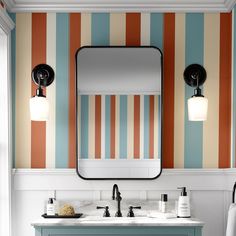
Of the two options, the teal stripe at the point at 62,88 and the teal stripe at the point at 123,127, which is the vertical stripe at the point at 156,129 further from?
the teal stripe at the point at 62,88

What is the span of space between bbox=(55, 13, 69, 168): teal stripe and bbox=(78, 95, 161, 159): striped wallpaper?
0.39 ft

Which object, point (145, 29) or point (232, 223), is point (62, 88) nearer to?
point (145, 29)

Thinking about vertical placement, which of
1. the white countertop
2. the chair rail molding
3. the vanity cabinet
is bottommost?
the vanity cabinet

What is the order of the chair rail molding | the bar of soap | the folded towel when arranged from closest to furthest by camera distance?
the folded towel
the bar of soap
the chair rail molding

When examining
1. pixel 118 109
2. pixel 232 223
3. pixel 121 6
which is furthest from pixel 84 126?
pixel 232 223

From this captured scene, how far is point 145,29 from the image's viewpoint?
13.3 feet

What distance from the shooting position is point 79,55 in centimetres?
398

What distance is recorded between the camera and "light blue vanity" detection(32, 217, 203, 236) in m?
3.48

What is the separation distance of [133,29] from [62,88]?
700mm

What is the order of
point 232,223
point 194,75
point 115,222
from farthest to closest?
point 194,75 → point 115,222 → point 232,223

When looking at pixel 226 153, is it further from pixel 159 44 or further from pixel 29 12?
pixel 29 12

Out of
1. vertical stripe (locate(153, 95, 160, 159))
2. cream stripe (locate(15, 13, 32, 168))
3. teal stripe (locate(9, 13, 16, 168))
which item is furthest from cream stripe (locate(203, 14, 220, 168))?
teal stripe (locate(9, 13, 16, 168))

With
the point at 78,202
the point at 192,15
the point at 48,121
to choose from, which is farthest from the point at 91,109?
the point at 192,15

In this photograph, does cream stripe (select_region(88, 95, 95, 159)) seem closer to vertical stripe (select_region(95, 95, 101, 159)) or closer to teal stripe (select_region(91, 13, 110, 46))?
vertical stripe (select_region(95, 95, 101, 159))
